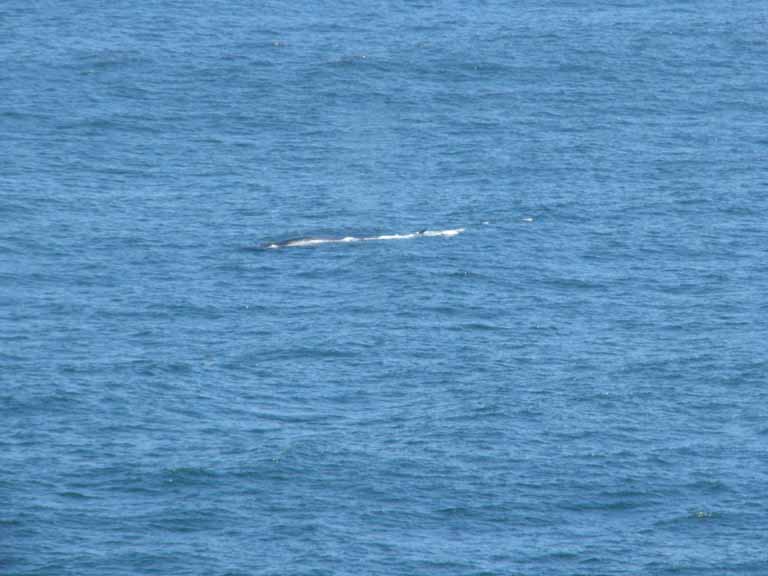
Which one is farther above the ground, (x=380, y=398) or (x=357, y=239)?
(x=357, y=239)

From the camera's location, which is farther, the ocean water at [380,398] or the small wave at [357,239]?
the small wave at [357,239]

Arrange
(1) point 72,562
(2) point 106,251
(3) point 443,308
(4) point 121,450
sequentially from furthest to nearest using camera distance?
1. (2) point 106,251
2. (3) point 443,308
3. (4) point 121,450
4. (1) point 72,562

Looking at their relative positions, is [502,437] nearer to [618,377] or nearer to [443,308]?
[618,377]

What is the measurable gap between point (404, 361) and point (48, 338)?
95.7 ft

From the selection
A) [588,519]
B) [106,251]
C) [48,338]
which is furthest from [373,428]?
[106,251]

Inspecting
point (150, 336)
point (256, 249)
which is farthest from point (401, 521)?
point (256, 249)

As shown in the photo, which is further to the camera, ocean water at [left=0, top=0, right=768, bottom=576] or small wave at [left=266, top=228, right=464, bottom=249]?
small wave at [left=266, top=228, right=464, bottom=249]

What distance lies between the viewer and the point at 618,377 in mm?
164375

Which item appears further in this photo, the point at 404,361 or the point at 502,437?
the point at 404,361

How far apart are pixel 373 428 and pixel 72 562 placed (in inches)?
1145

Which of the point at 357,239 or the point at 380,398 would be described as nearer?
the point at 380,398

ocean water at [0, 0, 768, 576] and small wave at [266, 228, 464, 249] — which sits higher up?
small wave at [266, 228, 464, 249]

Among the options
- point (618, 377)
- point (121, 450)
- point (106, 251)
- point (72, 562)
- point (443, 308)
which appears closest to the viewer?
point (72, 562)

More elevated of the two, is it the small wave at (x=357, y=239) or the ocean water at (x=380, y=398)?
the small wave at (x=357, y=239)
